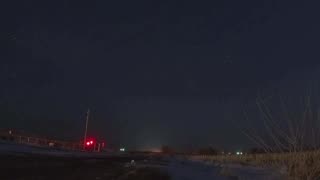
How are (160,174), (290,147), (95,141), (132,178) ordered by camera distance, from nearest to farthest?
(290,147), (132,178), (160,174), (95,141)

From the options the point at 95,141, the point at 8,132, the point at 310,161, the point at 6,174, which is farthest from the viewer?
the point at 95,141

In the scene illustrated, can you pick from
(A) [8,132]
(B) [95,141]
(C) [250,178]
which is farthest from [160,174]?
(B) [95,141]

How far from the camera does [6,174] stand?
15125 millimetres

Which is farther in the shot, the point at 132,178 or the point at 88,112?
the point at 88,112

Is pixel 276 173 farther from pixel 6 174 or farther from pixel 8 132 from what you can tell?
pixel 8 132

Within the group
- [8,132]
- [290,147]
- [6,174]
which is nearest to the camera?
[6,174]

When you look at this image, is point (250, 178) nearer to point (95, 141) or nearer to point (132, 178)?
point (132, 178)

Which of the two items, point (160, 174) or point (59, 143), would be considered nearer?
point (160, 174)

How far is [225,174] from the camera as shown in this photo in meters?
22.2

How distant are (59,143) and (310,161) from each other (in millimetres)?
64385

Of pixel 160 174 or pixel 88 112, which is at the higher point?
pixel 88 112

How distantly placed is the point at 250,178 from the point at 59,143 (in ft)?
208

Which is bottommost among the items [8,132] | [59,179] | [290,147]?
[59,179]

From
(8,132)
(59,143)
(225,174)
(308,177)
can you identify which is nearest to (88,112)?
(59,143)
